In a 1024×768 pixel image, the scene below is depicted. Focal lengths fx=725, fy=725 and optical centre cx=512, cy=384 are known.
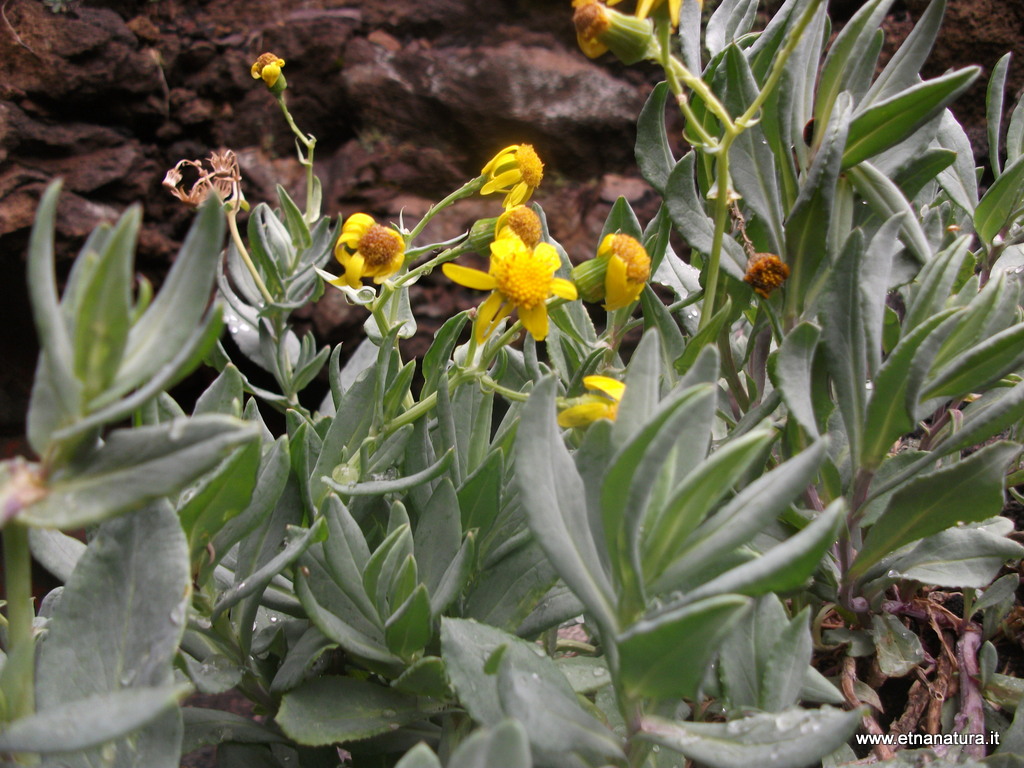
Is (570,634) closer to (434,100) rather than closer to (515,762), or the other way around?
(515,762)

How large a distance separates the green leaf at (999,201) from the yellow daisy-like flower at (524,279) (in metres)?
0.49

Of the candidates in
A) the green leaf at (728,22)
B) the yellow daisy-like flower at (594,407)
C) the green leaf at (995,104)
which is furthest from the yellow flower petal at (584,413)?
the green leaf at (995,104)

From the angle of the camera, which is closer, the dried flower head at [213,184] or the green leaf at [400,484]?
the green leaf at [400,484]

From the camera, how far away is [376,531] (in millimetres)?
697

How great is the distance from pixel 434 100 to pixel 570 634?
1.49 meters

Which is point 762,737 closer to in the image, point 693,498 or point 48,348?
point 693,498

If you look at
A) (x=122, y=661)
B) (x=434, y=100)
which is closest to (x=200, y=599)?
(x=122, y=661)

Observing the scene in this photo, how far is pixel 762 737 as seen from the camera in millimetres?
423

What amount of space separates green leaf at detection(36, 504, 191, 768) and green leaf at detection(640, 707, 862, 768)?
28 cm

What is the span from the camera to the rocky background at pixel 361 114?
1914mm

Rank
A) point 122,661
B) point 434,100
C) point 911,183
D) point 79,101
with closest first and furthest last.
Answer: point 122,661 < point 911,183 < point 79,101 < point 434,100

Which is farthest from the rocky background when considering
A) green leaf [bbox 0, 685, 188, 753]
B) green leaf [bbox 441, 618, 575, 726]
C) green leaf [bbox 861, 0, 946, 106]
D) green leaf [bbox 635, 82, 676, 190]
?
green leaf [bbox 0, 685, 188, 753]

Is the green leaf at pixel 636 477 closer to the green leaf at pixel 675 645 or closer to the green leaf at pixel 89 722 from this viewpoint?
the green leaf at pixel 675 645

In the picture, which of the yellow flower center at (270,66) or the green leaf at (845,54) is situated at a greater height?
the green leaf at (845,54)
